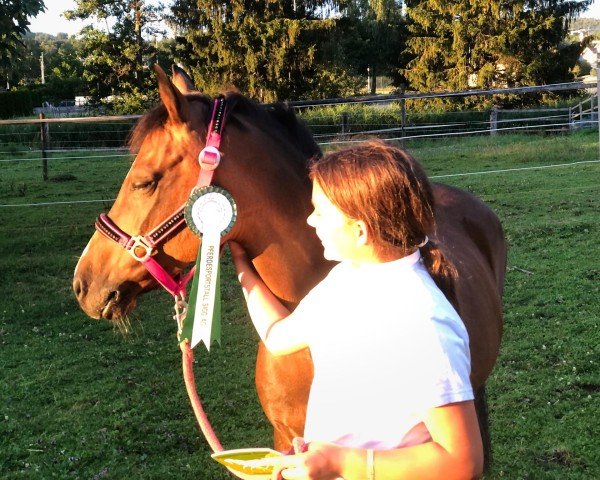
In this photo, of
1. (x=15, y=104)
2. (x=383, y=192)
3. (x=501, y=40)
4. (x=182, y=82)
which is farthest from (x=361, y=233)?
(x=15, y=104)

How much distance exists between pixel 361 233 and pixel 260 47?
85.9 ft

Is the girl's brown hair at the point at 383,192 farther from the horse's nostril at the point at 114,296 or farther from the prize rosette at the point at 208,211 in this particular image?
the horse's nostril at the point at 114,296

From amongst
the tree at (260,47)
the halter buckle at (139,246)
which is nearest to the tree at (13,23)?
the halter buckle at (139,246)

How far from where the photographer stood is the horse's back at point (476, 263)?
2643mm

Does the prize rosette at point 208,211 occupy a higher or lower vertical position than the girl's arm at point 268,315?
higher

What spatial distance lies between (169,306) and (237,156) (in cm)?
457

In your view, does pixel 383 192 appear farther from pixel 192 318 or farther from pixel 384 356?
pixel 192 318

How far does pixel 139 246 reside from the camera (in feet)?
6.22

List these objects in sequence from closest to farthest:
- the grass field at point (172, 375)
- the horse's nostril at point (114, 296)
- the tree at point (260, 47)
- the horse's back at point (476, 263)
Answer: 1. the horse's nostril at point (114, 296)
2. the horse's back at point (476, 263)
3. the grass field at point (172, 375)
4. the tree at point (260, 47)

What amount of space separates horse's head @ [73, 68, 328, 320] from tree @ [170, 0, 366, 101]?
79.0ft

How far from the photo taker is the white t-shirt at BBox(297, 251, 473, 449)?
1.21m

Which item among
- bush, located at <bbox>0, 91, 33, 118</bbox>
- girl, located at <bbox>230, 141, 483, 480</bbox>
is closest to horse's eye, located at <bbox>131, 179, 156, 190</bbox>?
girl, located at <bbox>230, 141, 483, 480</bbox>

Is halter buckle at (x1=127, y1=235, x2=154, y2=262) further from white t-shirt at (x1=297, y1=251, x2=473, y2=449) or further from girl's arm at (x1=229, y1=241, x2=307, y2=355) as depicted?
white t-shirt at (x1=297, y1=251, x2=473, y2=449)

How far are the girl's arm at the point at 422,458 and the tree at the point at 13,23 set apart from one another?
25.2 ft
